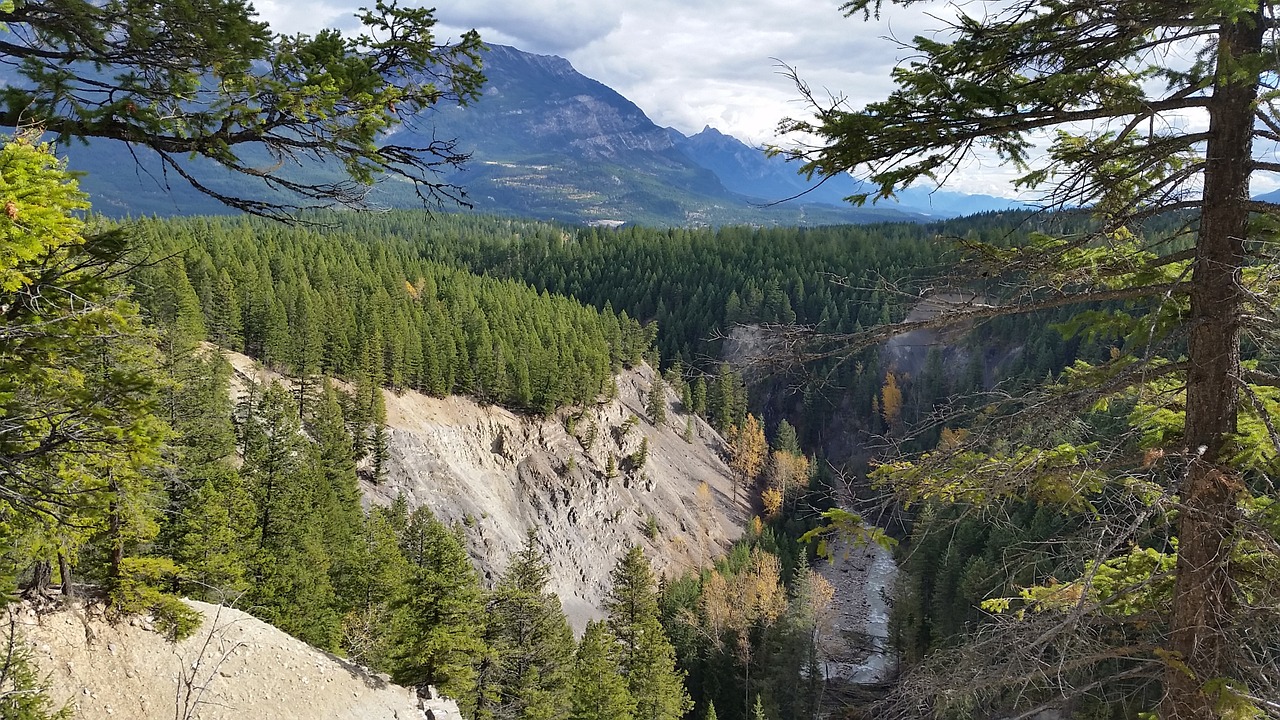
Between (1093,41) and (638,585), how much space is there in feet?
84.8

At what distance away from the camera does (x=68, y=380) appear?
24.9ft

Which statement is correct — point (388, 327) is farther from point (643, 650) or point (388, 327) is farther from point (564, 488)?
point (643, 650)

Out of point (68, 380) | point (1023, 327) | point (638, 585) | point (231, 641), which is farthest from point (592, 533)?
point (1023, 327)

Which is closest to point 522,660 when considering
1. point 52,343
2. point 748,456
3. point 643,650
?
point 643,650

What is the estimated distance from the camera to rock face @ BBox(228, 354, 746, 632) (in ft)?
159

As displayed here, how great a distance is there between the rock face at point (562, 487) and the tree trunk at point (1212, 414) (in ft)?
144

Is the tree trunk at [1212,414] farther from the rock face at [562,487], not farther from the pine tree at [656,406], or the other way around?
the pine tree at [656,406]

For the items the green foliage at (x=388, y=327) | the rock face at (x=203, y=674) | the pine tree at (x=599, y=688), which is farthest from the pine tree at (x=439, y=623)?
the green foliage at (x=388, y=327)

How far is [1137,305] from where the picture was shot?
6.41 meters

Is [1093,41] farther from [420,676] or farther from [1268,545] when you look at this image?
[420,676]

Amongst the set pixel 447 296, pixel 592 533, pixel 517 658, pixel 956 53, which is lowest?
pixel 592 533

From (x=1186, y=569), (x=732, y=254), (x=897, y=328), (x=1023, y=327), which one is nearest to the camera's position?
(x=1186, y=569)

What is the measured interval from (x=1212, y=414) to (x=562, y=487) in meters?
54.7

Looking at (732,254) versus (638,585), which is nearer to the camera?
(638,585)
